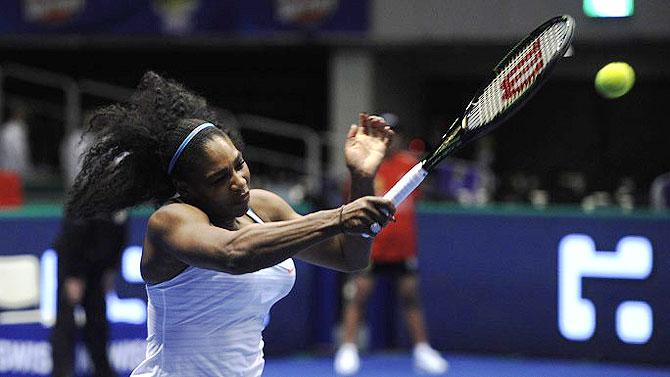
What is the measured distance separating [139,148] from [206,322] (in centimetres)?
54

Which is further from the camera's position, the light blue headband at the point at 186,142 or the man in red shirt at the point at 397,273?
the man in red shirt at the point at 397,273

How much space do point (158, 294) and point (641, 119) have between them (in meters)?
15.8

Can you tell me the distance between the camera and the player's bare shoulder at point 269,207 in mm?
3988

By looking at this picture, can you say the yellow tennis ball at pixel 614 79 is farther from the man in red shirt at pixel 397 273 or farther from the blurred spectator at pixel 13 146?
the blurred spectator at pixel 13 146

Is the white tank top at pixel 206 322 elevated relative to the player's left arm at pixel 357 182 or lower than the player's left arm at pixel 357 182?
lower

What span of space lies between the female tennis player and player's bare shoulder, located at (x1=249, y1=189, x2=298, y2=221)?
0.37 feet

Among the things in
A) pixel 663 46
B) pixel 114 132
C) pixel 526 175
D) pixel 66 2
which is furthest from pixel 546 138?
pixel 114 132

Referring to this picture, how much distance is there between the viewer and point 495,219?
966 cm

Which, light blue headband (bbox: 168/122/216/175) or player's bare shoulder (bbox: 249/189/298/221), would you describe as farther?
player's bare shoulder (bbox: 249/189/298/221)

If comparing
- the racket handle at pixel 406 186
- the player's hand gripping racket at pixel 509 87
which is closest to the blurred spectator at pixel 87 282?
the player's hand gripping racket at pixel 509 87

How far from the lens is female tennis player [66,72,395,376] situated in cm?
345

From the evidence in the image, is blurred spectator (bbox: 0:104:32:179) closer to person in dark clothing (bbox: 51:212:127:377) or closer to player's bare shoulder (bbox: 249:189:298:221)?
person in dark clothing (bbox: 51:212:127:377)

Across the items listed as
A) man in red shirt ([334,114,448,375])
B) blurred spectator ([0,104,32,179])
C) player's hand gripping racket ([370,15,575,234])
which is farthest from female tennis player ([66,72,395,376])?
blurred spectator ([0,104,32,179])

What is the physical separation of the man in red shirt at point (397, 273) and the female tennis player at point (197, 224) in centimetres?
499
